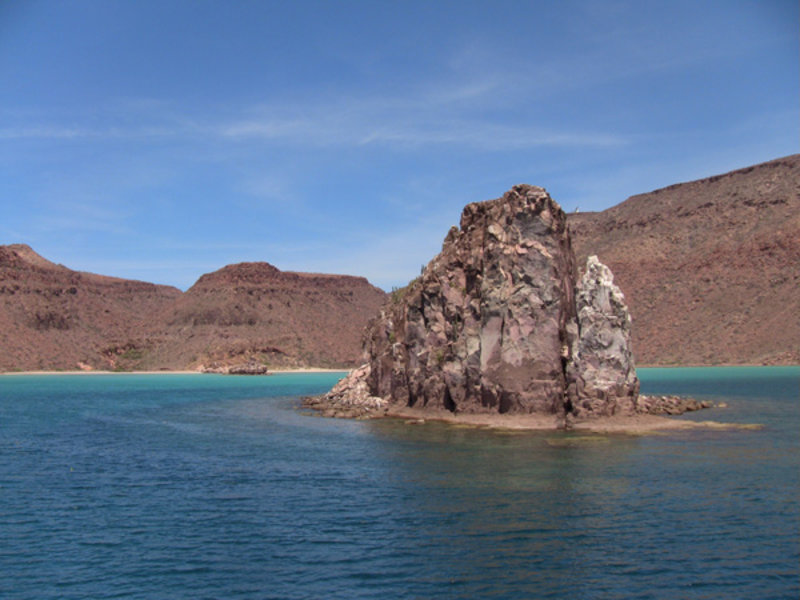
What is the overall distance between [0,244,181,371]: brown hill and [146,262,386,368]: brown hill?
33.4 feet

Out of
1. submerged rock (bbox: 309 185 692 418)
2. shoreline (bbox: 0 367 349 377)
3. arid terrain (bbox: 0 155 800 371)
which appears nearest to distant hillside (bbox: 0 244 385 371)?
arid terrain (bbox: 0 155 800 371)

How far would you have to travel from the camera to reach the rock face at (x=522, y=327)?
43969 millimetres

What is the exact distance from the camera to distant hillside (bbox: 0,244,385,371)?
157m

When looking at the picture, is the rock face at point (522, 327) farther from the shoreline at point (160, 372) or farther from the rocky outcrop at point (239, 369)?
the shoreline at point (160, 372)

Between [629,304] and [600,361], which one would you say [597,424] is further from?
[629,304]

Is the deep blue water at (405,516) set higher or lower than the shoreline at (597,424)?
lower

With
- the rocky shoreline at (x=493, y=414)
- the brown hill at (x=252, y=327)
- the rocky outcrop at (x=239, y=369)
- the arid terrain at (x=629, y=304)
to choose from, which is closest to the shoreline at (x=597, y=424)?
the rocky shoreline at (x=493, y=414)

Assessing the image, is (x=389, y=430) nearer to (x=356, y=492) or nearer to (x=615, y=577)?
(x=356, y=492)

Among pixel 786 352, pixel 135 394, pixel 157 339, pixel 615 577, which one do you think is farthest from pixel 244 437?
pixel 157 339

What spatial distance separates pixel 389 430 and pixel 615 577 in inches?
1127

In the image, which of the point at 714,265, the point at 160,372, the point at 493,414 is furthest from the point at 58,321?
the point at 714,265

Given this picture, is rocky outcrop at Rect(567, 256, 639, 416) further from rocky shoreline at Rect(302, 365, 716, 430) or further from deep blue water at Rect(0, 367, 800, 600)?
deep blue water at Rect(0, 367, 800, 600)

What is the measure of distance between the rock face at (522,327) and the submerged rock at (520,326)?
0.07 m

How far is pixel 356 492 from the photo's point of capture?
1025 inches
